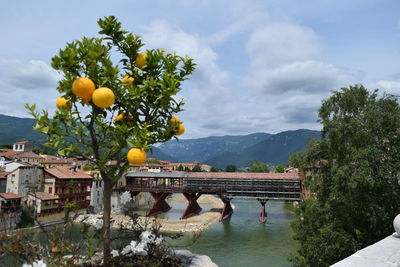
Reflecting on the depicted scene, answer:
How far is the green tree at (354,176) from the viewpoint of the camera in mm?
11164

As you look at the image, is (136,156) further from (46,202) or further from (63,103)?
(46,202)

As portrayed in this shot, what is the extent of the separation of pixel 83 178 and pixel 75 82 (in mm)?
39816

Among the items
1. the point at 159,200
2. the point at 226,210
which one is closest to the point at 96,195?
the point at 159,200

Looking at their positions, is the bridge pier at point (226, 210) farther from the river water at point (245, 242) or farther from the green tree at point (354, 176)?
the green tree at point (354, 176)

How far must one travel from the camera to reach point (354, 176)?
1097 centimetres

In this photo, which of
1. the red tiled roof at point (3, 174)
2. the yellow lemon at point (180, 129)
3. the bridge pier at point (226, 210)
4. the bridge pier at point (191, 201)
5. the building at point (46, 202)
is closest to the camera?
the yellow lemon at point (180, 129)

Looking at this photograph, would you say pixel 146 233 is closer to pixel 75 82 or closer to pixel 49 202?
pixel 75 82

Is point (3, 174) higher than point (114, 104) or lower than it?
lower

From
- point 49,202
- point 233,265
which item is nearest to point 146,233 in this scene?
point 233,265

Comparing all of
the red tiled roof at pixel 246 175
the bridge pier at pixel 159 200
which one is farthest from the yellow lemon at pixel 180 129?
the bridge pier at pixel 159 200

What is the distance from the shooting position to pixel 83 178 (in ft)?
133

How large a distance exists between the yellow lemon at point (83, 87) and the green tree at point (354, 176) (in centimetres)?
1014

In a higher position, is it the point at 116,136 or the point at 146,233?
the point at 116,136

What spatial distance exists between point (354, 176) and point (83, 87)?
10.4 m
